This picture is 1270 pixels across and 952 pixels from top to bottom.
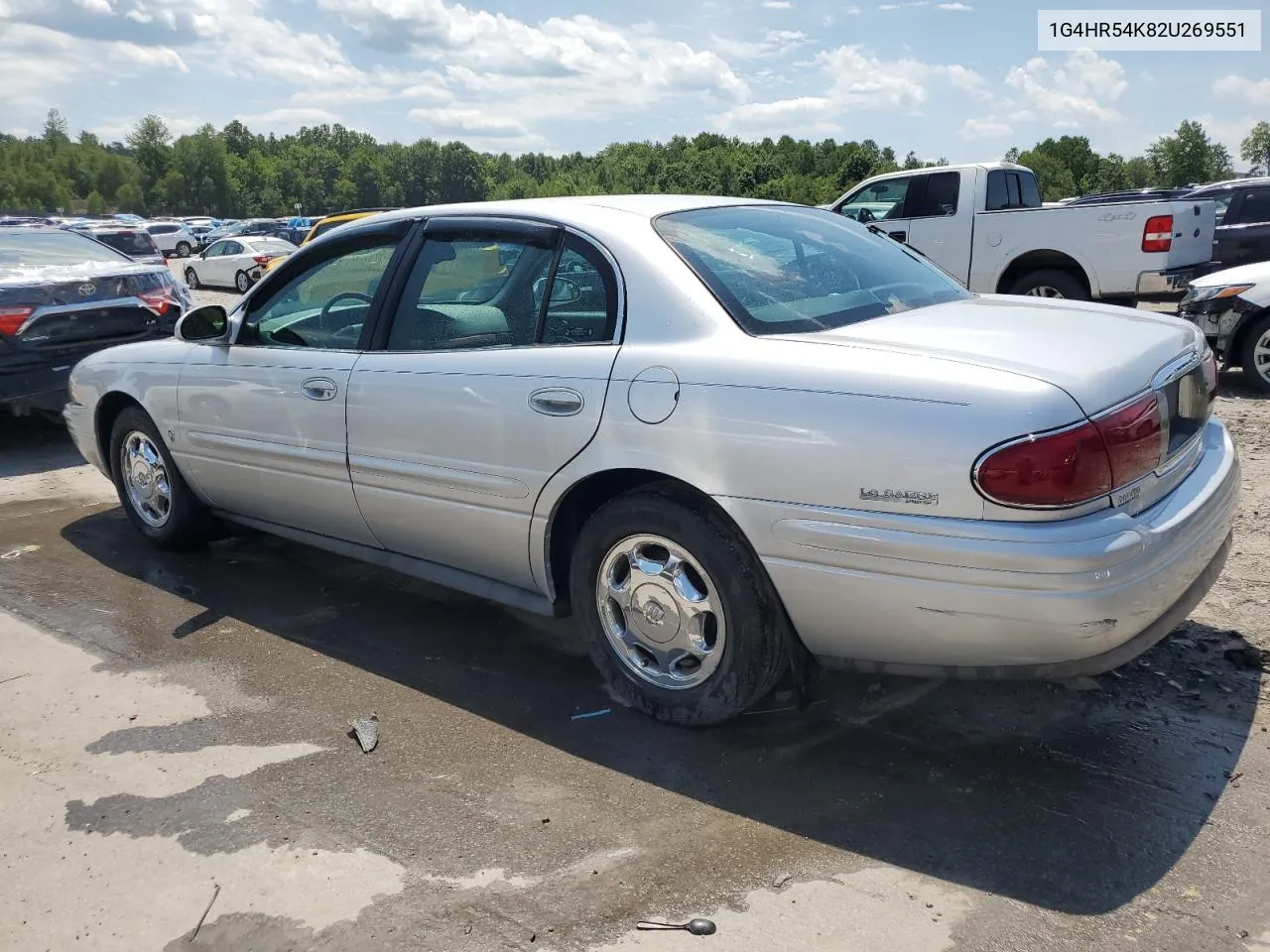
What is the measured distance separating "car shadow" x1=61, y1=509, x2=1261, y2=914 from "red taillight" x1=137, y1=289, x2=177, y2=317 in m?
4.70

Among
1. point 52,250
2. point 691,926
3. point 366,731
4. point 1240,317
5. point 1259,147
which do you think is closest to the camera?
point 691,926

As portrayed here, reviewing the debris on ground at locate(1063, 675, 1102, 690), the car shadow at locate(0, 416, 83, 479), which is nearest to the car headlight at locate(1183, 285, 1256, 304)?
the debris on ground at locate(1063, 675, 1102, 690)

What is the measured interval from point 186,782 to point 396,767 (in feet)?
2.09

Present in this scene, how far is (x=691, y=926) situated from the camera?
8.05ft

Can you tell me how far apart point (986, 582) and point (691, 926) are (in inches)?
43.7

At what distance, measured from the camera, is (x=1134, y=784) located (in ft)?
9.64

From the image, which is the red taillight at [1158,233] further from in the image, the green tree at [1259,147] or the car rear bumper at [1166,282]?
the green tree at [1259,147]

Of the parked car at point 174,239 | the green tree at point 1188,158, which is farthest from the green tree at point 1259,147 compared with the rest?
the parked car at point 174,239

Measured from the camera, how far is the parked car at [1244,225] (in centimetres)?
1249

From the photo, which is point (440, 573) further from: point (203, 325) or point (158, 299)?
point (158, 299)

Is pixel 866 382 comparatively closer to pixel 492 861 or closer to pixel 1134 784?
pixel 1134 784

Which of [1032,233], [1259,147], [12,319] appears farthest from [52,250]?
[1259,147]

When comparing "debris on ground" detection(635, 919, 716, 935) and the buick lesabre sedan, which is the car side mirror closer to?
the buick lesabre sedan

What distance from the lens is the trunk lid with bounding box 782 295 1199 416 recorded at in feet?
9.01
